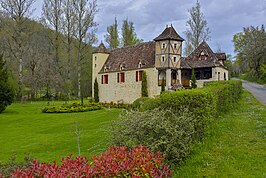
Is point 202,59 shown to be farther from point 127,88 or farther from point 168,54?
point 127,88

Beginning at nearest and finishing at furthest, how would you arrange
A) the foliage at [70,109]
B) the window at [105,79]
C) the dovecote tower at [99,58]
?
the foliage at [70,109]
the window at [105,79]
the dovecote tower at [99,58]

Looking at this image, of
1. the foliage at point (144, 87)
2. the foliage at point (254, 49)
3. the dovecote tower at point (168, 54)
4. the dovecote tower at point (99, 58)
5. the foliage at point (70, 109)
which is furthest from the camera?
the foliage at point (254, 49)

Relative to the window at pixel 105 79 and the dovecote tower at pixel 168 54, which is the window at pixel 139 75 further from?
the window at pixel 105 79

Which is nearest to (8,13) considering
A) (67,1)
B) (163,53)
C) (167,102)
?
(67,1)

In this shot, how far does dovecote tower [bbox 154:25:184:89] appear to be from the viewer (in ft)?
86.1

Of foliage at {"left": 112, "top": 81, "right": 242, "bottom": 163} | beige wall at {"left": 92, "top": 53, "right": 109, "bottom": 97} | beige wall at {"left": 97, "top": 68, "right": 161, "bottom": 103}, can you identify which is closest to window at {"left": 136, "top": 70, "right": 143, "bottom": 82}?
beige wall at {"left": 97, "top": 68, "right": 161, "bottom": 103}

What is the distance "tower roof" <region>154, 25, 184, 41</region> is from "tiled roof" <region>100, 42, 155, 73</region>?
219 centimetres

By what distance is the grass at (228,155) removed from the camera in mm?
5109

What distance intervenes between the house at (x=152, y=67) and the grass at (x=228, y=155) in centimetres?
1814

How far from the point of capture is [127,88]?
97.6 feet

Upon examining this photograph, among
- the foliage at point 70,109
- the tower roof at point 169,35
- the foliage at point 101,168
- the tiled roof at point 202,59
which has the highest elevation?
the tower roof at point 169,35

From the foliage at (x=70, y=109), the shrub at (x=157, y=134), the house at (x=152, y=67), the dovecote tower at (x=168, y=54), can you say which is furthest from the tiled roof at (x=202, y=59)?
the shrub at (x=157, y=134)

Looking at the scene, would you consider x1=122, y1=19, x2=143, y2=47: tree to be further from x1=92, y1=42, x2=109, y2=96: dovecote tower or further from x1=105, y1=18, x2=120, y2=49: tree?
x1=92, y1=42, x2=109, y2=96: dovecote tower

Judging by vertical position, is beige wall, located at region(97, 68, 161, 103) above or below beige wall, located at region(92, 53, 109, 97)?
below
